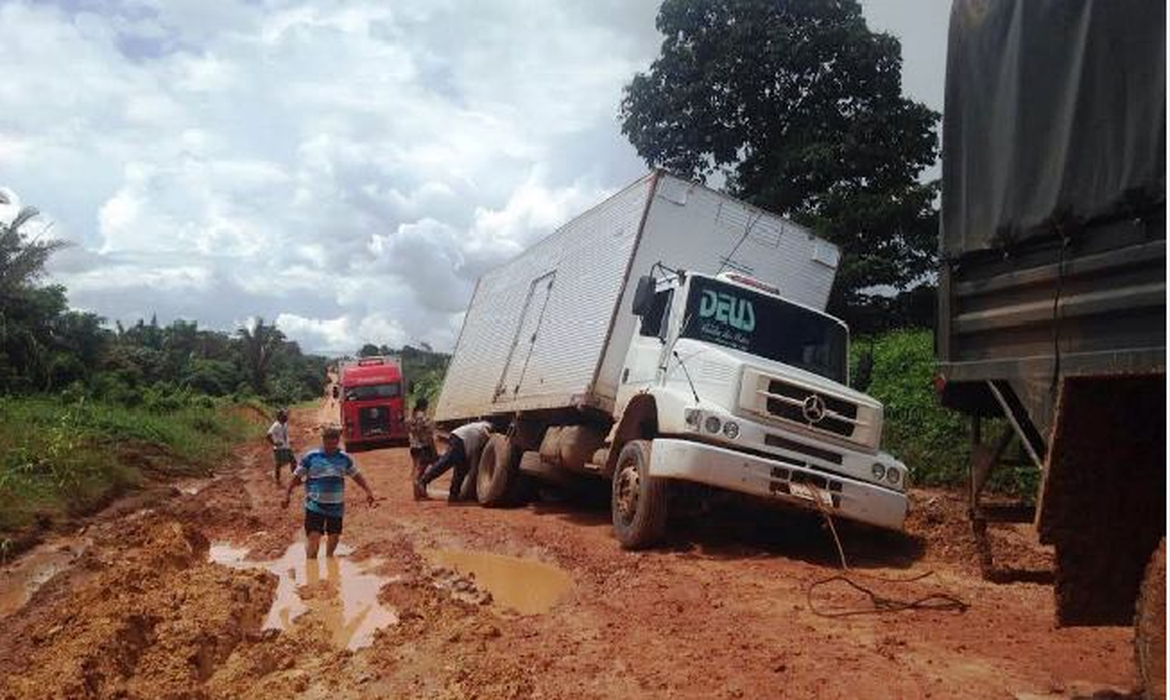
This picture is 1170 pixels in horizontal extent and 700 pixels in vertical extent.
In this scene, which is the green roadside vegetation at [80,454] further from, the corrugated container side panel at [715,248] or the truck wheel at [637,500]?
the corrugated container side panel at [715,248]

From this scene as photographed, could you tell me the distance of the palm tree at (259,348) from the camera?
172 ft

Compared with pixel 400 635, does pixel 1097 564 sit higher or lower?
higher

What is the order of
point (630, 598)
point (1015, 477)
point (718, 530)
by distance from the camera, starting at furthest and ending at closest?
1. point (1015, 477)
2. point (718, 530)
3. point (630, 598)

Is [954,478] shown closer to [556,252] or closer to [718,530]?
[718,530]

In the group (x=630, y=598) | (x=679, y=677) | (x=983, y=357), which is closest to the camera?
(x=983, y=357)

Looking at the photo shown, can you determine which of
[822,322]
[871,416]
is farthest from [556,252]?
[871,416]

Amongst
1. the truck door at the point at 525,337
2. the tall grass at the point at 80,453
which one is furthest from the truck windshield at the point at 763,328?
the tall grass at the point at 80,453

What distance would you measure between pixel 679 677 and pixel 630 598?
173 cm

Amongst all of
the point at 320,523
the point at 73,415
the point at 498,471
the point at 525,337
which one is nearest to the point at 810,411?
the point at 320,523

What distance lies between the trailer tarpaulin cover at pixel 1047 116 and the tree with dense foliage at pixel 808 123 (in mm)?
12388

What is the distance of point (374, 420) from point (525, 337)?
46.0ft

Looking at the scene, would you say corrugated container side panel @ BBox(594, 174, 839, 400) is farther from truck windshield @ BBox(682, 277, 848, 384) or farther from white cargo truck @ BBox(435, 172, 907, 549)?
truck windshield @ BBox(682, 277, 848, 384)

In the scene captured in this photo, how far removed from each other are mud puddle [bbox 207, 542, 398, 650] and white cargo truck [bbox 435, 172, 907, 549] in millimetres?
2287

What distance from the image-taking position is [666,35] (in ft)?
64.0
